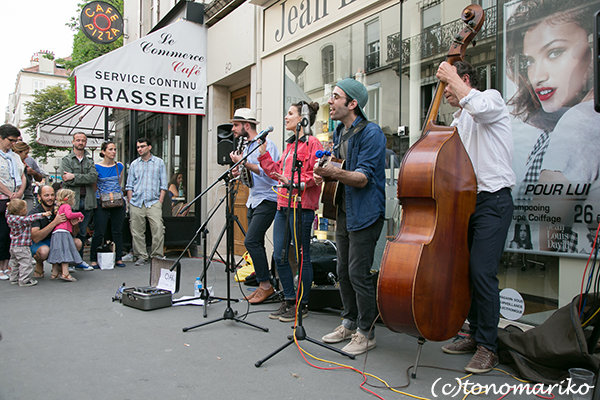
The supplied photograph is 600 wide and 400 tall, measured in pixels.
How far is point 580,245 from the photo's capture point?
3.14 m

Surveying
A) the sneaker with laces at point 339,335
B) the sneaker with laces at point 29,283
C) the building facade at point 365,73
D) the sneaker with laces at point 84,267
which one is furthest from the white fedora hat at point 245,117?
the sneaker with laces at point 84,267

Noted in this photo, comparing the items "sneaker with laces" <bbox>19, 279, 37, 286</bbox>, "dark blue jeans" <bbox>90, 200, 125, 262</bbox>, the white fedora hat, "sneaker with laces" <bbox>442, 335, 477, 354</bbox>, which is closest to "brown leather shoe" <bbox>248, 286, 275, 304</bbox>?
the white fedora hat

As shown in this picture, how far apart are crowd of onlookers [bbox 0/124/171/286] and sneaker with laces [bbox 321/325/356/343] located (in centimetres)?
408

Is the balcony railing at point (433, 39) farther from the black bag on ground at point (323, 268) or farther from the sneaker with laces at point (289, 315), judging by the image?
the sneaker with laces at point (289, 315)

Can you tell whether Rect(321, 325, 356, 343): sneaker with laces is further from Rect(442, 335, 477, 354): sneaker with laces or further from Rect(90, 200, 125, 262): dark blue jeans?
Rect(90, 200, 125, 262): dark blue jeans

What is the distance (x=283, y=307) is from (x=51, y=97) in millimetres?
43316

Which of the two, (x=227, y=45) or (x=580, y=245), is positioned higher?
(x=227, y=45)

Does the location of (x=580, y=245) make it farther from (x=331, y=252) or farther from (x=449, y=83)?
(x=331, y=252)

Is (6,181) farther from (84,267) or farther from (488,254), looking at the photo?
(488,254)

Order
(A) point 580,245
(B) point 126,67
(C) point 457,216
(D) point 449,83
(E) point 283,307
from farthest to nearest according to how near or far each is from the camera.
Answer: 1. (B) point 126,67
2. (E) point 283,307
3. (A) point 580,245
4. (D) point 449,83
5. (C) point 457,216

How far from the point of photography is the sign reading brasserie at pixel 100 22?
1005 centimetres

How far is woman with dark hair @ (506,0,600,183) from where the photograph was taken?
314cm

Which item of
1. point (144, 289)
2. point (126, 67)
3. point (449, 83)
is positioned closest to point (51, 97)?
point (126, 67)

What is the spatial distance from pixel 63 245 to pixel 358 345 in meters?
4.53
